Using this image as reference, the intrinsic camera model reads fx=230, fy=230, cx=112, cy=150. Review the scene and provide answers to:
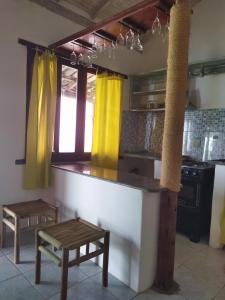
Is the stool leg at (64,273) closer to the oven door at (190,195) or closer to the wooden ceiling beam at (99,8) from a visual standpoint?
the oven door at (190,195)

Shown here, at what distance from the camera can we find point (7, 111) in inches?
99.4

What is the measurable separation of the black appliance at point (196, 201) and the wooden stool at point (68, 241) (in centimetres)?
135

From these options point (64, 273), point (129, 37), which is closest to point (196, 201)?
point (64, 273)

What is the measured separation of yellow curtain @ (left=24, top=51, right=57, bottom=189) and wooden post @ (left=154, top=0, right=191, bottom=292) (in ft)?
4.85

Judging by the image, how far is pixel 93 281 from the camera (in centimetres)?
189

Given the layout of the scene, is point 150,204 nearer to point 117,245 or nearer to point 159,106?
point 117,245

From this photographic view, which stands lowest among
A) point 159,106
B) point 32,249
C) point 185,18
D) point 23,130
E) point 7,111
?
point 32,249

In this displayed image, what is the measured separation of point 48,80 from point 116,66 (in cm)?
137

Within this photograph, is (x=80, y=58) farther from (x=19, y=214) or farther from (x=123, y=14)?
(x=19, y=214)

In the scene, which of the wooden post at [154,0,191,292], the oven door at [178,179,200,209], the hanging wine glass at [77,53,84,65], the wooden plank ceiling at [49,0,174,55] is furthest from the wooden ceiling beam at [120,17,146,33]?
the oven door at [178,179,200,209]

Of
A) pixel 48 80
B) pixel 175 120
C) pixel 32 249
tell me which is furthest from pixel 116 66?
pixel 32 249

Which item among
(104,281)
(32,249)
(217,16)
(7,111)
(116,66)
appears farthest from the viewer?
(116,66)

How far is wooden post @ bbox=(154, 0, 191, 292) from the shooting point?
1734 millimetres

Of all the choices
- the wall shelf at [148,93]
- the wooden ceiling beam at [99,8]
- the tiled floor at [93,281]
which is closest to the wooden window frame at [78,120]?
the wooden ceiling beam at [99,8]
